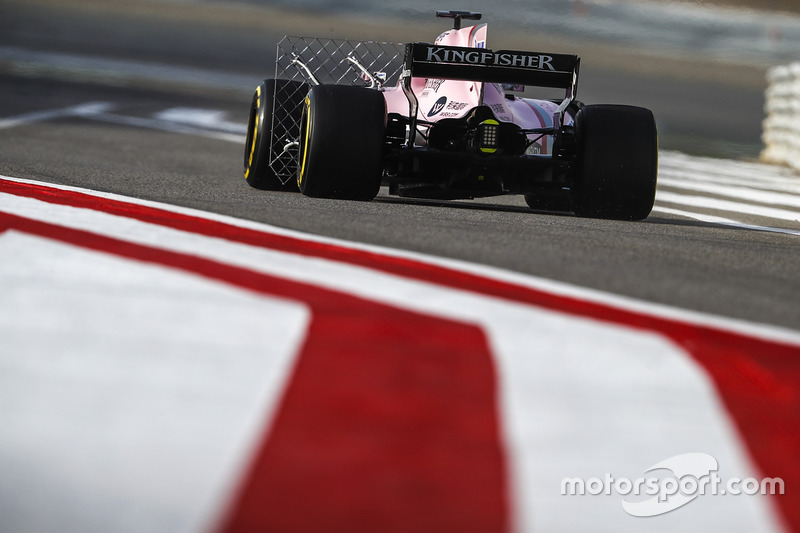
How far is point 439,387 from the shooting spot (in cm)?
222

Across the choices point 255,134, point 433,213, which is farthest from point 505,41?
point 433,213

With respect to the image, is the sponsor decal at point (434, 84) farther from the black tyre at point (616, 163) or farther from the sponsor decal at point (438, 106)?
the black tyre at point (616, 163)

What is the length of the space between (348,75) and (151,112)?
8.51 m

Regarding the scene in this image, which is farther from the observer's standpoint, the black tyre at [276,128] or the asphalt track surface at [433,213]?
the black tyre at [276,128]

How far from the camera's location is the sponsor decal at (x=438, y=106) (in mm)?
6590

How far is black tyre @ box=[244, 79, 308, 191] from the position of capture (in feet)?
22.6

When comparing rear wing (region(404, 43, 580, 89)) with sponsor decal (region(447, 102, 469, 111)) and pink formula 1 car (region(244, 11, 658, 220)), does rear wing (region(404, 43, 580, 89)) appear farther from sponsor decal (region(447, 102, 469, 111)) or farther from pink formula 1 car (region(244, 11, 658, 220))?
sponsor decal (region(447, 102, 469, 111))

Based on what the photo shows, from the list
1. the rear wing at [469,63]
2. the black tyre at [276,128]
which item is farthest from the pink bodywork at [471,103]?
the black tyre at [276,128]

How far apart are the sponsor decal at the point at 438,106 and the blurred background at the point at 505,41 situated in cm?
293

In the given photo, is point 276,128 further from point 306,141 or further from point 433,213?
point 433,213

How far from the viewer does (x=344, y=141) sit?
18.8ft

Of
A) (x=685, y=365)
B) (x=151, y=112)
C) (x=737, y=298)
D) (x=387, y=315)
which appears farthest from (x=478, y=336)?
(x=151, y=112)

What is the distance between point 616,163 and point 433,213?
3.26 feet

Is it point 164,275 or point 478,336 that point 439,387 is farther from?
point 164,275
